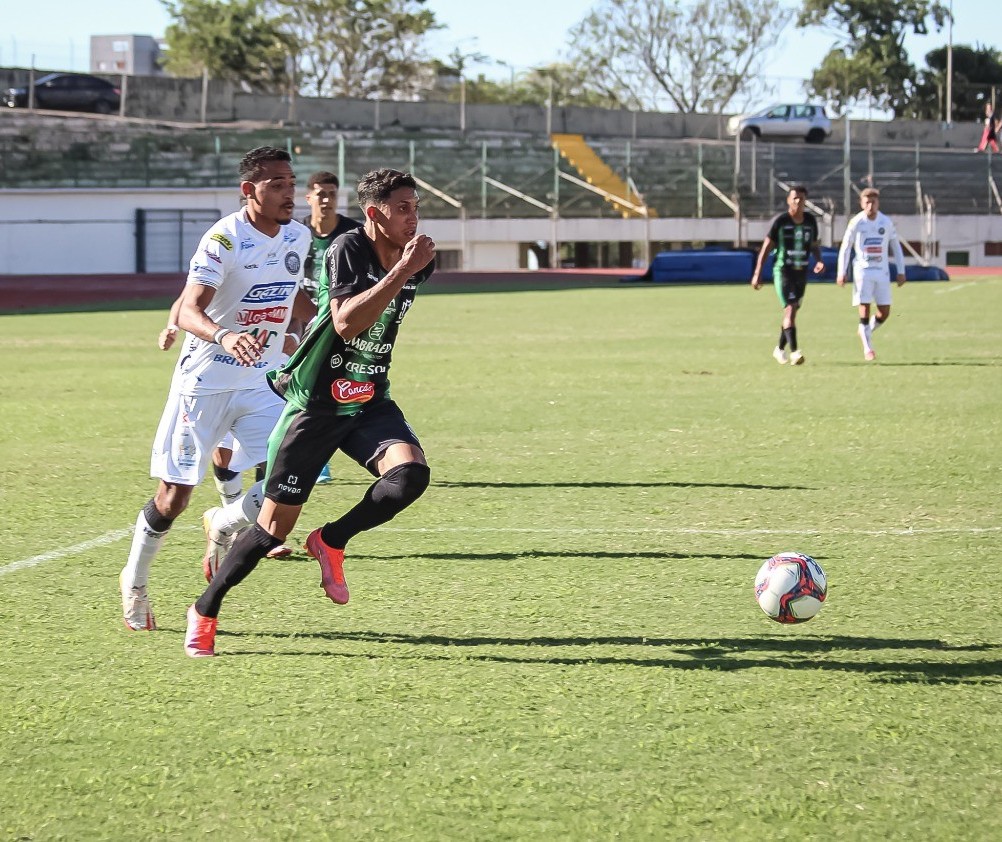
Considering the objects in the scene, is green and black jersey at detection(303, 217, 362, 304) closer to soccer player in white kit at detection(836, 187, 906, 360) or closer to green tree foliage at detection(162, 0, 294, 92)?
soccer player in white kit at detection(836, 187, 906, 360)

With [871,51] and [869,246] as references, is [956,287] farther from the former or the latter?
[871,51]

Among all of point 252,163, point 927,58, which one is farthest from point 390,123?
point 252,163

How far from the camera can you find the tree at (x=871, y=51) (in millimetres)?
90438

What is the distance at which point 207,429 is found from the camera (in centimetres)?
644

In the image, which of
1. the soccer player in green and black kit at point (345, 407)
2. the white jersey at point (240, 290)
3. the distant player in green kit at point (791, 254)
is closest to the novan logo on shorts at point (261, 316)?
the white jersey at point (240, 290)

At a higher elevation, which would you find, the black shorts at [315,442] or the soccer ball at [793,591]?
the black shorts at [315,442]

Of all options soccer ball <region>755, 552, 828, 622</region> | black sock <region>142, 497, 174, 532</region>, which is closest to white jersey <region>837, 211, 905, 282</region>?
soccer ball <region>755, 552, 828, 622</region>

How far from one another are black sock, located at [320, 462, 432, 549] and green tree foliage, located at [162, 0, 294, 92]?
72264 millimetres

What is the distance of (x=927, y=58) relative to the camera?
92500 millimetres

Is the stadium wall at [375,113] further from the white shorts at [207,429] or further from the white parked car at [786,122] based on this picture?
the white shorts at [207,429]

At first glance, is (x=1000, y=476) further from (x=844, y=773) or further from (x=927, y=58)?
(x=927, y=58)

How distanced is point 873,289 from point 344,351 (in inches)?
555

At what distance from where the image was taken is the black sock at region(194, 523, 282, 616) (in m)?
5.86

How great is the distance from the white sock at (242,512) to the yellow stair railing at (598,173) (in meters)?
48.1
